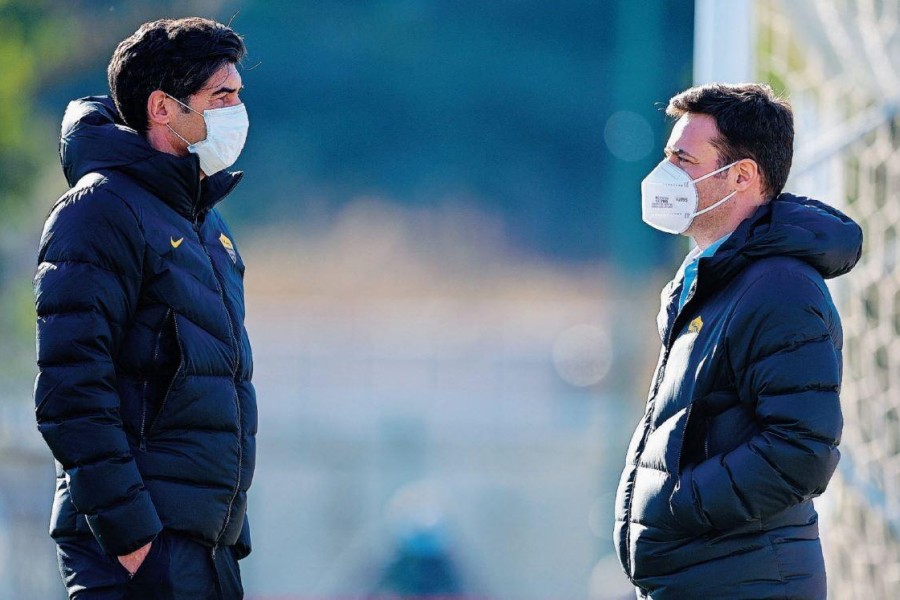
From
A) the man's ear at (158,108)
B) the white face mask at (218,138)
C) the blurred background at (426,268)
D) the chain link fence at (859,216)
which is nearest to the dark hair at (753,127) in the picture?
the white face mask at (218,138)

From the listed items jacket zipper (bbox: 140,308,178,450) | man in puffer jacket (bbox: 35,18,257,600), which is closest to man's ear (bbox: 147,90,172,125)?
man in puffer jacket (bbox: 35,18,257,600)

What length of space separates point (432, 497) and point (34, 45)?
24.6ft

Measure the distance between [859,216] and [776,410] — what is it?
2.59m

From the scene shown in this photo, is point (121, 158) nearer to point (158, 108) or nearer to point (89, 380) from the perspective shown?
point (158, 108)

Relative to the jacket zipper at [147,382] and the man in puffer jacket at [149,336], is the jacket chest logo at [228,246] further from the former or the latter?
the jacket zipper at [147,382]

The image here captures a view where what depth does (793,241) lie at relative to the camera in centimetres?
204

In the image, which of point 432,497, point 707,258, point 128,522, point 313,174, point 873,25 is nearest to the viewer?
point 128,522

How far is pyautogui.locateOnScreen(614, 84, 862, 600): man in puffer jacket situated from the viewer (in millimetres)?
1969

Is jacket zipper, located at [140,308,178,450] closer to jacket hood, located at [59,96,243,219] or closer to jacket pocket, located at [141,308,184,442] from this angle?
jacket pocket, located at [141,308,184,442]

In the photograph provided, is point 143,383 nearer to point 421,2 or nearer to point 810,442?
point 810,442

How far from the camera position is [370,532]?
51.0ft

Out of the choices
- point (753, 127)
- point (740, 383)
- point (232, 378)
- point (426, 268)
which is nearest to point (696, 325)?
point (740, 383)

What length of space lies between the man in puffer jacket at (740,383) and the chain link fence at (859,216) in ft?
5.51

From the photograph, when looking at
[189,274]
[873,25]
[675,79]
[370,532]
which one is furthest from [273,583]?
[189,274]
